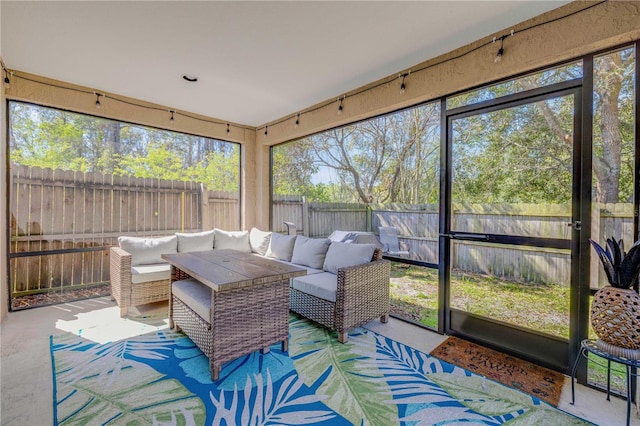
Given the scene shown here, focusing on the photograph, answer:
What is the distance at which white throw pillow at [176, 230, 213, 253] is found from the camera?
3.91m

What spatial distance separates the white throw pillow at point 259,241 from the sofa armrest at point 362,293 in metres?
1.85

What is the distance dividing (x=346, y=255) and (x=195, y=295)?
4.99ft

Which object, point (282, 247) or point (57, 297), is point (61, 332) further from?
point (282, 247)

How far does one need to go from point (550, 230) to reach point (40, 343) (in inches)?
170

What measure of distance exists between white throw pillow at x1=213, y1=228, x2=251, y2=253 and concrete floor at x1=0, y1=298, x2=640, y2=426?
112cm

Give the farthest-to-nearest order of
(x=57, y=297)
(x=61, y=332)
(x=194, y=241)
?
(x=194, y=241), (x=57, y=297), (x=61, y=332)

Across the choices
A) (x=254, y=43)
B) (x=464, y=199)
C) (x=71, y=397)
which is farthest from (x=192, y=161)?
(x=464, y=199)

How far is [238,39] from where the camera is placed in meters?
2.38

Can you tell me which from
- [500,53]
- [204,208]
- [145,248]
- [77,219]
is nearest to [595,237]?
[500,53]

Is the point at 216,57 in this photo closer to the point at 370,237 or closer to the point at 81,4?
the point at 81,4

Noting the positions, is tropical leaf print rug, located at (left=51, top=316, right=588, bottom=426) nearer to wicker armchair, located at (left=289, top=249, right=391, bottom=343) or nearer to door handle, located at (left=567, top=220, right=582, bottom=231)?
wicker armchair, located at (left=289, top=249, right=391, bottom=343)

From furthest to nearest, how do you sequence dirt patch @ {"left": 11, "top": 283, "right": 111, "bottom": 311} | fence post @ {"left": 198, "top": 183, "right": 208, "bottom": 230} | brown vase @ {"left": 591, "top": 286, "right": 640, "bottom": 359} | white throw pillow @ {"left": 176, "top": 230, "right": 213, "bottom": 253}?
1. fence post @ {"left": 198, "top": 183, "right": 208, "bottom": 230}
2. white throw pillow @ {"left": 176, "top": 230, "right": 213, "bottom": 253}
3. dirt patch @ {"left": 11, "top": 283, "right": 111, "bottom": 311}
4. brown vase @ {"left": 591, "top": 286, "right": 640, "bottom": 359}

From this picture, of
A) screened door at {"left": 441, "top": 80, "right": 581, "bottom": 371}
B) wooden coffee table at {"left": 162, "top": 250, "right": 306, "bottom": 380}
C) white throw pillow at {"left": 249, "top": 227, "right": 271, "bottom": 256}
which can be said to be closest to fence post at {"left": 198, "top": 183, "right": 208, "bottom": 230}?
white throw pillow at {"left": 249, "top": 227, "right": 271, "bottom": 256}

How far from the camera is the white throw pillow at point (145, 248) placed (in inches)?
137
